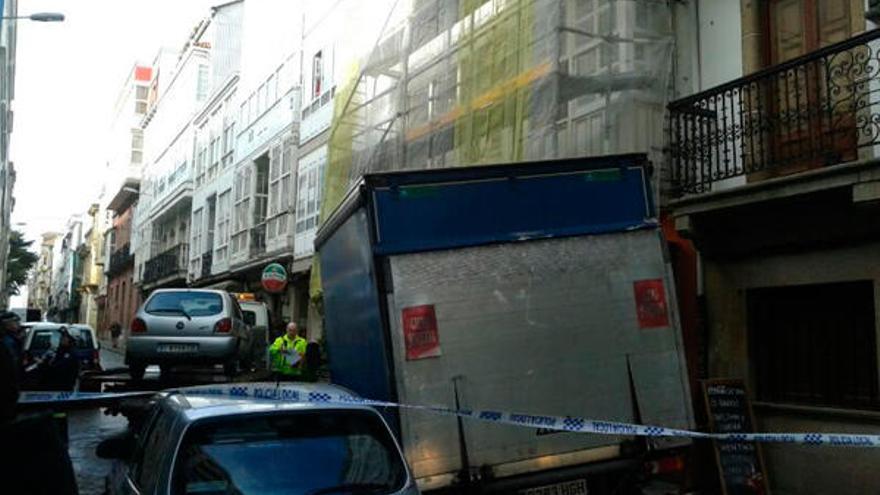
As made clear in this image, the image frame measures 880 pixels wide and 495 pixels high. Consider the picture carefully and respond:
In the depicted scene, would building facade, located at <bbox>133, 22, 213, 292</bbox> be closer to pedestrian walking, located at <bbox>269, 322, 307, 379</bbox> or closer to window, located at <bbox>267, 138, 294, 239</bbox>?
window, located at <bbox>267, 138, 294, 239</bbox>

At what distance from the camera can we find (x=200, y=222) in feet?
115

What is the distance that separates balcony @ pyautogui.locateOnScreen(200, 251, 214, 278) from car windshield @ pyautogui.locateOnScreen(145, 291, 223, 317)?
19220mm

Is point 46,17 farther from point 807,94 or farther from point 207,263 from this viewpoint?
point 807,94

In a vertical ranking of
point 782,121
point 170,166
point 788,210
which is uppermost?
point 170,166

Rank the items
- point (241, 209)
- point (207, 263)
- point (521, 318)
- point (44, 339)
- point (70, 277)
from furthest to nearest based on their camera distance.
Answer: point (70, 277) < point (207, 263) < point (241, 209) < point (44, 339) < point (521, 318)

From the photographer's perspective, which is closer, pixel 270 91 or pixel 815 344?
pixel 815 344

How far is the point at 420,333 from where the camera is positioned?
5516 mm

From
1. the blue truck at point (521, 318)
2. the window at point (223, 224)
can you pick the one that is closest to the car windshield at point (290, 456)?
the blue truck at point (521, 318)

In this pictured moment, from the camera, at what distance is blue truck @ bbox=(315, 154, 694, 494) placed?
5484 mm

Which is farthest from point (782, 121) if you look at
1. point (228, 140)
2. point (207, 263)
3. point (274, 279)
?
point (207, 263)

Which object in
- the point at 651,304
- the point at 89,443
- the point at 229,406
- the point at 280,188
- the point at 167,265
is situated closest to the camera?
the point at 229,406

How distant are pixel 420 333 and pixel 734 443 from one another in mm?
4596

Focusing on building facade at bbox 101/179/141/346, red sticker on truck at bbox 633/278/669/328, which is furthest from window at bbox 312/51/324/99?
building facade at bbox 101/179/141/346

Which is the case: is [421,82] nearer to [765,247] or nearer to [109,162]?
[765,247]
